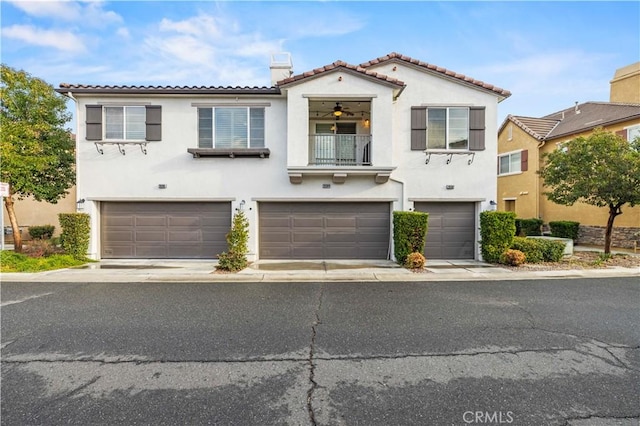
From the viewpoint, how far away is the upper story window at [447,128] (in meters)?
11.2

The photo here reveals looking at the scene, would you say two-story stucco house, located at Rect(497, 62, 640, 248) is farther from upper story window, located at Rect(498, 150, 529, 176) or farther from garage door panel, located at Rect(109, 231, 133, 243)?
garage door panel, located at Rect(109, 231, 133, 243)

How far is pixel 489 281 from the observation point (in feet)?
26.7

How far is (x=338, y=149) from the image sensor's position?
11.3m

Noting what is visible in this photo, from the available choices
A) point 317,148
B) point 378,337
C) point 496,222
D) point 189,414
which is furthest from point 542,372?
point 317,148

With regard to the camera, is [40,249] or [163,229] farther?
[163,229]

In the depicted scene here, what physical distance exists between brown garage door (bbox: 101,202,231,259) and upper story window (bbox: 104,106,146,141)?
2.50m

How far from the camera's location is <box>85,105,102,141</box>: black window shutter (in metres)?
10.8

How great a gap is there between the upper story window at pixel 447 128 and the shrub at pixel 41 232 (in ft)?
59.5

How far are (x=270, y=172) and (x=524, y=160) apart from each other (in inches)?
A: 626

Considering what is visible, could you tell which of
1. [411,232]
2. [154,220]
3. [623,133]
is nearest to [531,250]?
[411,232]

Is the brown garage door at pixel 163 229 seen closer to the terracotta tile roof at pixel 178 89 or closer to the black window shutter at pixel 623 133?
the terracotta tile roof at pixel 178 89

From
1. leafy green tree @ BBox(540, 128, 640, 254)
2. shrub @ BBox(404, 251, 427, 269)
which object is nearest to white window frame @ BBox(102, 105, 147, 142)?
shrub @ BBox(404, 251, 427, 269)

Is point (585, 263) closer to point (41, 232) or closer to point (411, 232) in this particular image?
point (411, 232)

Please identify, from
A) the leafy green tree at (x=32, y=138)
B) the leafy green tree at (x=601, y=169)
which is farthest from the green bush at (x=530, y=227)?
the leafy green tree at (x=32, y=138)
